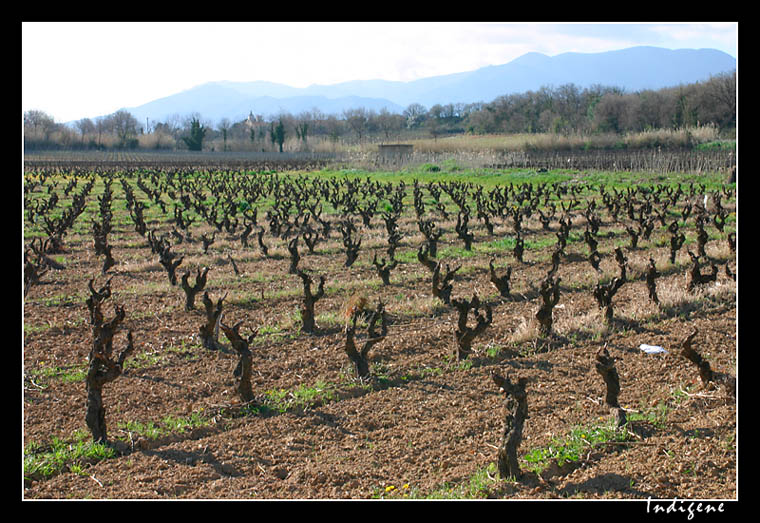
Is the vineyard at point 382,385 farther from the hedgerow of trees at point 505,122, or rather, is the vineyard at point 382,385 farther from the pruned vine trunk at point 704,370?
the hedgerow of trees at point 505,122

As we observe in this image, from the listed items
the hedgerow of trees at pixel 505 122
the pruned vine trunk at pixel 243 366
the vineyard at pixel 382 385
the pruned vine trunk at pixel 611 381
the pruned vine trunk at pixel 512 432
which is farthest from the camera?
the hedgerow of trees at pixel 505 122

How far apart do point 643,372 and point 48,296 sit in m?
10.1

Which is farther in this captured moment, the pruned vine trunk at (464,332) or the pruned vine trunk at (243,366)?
the pruned vine trunk at (464,332)

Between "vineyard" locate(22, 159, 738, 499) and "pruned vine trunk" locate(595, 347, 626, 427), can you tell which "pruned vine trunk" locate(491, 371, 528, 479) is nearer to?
"vineyard" locate(22, 159, 738, 499)

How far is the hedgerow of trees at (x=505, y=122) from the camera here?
6178 cm

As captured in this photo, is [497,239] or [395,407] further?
[497,239]

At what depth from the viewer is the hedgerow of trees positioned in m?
61.8

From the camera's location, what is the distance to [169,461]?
514cm

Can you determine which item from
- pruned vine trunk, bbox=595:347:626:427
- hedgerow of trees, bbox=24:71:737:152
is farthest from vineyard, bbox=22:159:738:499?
hedgerow of trees, bbox=24:71:737:152

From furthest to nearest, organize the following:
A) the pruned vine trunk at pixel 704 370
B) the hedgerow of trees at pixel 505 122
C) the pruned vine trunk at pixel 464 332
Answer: the hedgerow of trees at pixel 505 122 < the pruned vine trunk at pixel 464 332 < the pruned vine trunk at pixel 704 370

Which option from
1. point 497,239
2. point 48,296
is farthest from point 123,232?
point 497,239

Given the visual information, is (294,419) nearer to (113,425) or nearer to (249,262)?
(113,425)

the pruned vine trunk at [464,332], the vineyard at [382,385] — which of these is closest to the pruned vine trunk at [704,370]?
the vineyard at [382,385]

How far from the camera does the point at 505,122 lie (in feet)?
290
